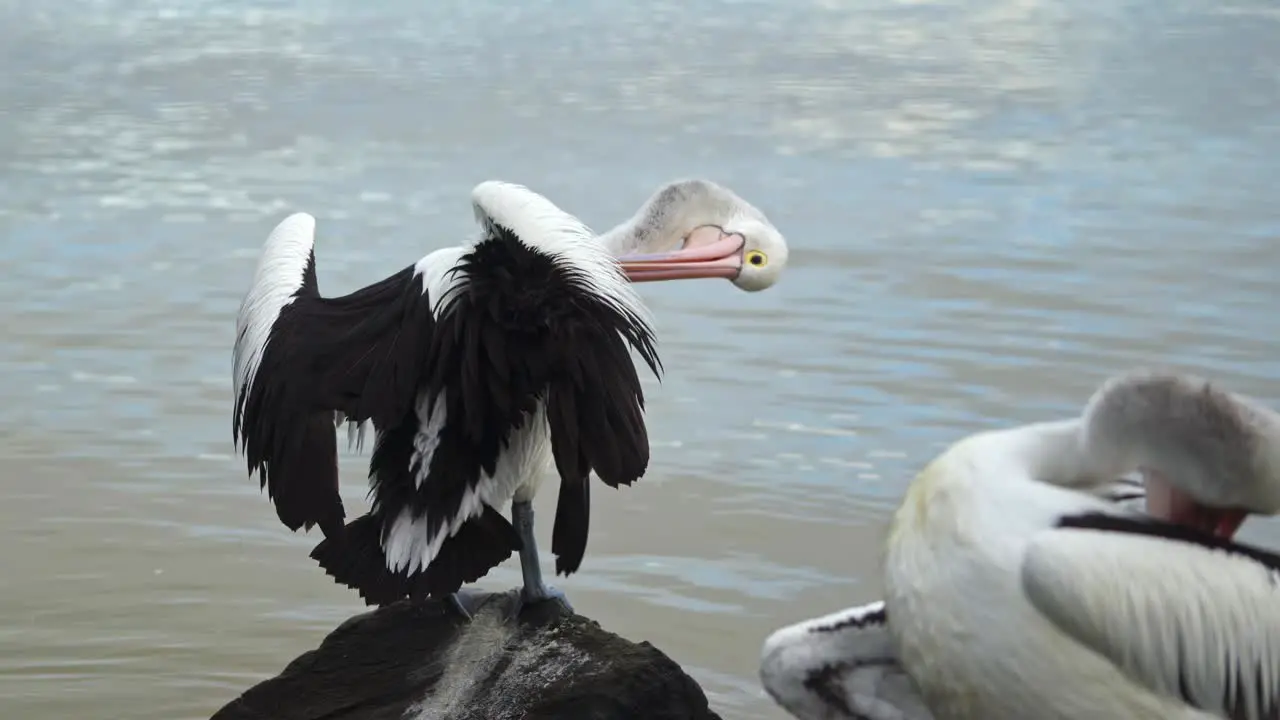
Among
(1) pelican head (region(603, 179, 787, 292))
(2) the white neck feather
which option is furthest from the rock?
(1) pelican head (region(603, 179, 787, 292))

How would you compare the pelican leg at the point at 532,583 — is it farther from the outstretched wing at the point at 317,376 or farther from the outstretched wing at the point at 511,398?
the outstretched wing at the point at 317,376

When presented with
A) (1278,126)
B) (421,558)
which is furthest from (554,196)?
(421,558)

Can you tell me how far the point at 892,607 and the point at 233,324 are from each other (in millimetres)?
3808

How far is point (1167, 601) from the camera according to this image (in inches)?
87.1

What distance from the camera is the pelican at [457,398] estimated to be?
269 cm

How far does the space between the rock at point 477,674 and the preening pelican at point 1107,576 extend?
1.77ft

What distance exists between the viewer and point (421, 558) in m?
2.67

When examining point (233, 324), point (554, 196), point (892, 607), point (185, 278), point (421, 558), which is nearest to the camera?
point (892, 607)

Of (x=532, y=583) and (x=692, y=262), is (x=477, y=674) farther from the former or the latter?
(x=692, y=262)

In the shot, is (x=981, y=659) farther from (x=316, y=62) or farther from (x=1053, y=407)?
(x=316, y=62)

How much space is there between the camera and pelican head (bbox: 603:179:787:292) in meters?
→ 3.68

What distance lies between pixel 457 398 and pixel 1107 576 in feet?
3.29

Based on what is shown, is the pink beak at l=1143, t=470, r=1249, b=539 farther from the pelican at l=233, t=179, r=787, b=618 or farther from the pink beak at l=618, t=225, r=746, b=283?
the pink beak at l=618, t=225, r=746, b=283

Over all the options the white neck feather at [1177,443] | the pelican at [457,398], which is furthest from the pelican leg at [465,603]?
the white neck feather at [1177,443]
